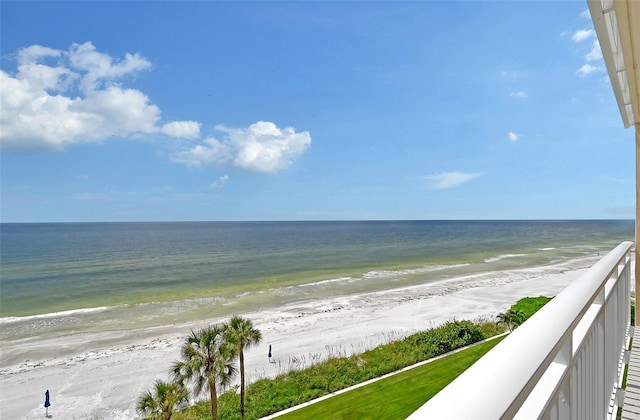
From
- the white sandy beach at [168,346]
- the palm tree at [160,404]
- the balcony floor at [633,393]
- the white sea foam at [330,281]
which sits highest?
the balcony floor at [633,393]

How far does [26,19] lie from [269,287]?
33929 millimetres

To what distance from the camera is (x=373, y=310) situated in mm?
18531

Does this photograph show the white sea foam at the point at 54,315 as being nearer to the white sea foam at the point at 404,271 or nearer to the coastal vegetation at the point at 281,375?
the coastal vegetation at the point at 281,375

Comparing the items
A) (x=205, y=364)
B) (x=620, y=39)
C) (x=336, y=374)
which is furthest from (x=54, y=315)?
(x=620, y=39)

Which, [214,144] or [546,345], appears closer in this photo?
[546,345]

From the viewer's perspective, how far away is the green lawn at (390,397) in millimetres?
8133

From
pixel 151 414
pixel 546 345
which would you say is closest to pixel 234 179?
pixel 151 414

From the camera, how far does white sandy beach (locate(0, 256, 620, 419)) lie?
1083 centimetres

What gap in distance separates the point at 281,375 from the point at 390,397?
374 centimetres

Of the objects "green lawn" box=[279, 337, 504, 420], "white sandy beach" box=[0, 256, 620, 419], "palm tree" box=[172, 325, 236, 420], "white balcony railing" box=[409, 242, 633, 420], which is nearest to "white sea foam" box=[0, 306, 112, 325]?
"white sandy beach" box=[0, 256, 620, 419]

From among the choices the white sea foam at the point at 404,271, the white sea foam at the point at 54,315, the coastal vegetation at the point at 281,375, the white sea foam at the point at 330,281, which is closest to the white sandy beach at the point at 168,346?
the coastal vegetation at the point at 281,375

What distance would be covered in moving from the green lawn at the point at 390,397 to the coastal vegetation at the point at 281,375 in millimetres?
125

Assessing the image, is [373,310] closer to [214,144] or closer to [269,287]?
→ [269,287]

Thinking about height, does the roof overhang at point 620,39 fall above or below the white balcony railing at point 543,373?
above
